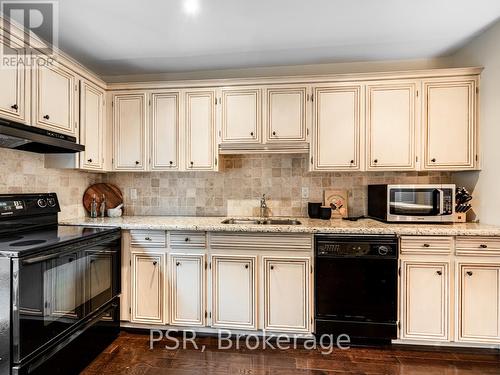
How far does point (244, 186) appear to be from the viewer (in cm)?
298

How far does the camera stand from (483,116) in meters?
2.38

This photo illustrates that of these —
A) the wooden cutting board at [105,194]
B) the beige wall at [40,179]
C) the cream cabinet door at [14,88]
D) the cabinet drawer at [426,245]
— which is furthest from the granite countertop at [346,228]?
the cream cabinet door at [14,88]

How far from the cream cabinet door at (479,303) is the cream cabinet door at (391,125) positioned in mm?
959

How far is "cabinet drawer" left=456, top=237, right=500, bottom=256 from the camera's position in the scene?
6.89 feet

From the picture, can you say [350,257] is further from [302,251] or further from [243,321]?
[243,321]

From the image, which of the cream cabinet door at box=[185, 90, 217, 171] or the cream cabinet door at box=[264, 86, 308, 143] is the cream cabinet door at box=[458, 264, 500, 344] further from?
the cream cabinet door at box=[185, 90, 217, 171]

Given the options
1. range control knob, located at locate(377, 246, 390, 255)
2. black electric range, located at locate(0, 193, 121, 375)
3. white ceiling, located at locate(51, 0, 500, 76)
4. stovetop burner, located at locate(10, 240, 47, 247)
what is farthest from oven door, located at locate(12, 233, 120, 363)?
range control knob, located at locate(377, 246, 390, 255)

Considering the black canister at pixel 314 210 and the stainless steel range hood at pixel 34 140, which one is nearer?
the stainless steel range hood at pixel 34 140

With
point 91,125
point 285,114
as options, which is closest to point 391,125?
point 285,114

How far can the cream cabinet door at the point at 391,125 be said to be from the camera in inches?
98.7

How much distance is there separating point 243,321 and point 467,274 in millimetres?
1770

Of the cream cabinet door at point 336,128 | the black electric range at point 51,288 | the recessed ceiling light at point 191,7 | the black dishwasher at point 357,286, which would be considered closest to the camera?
the black electric range at point 51,288

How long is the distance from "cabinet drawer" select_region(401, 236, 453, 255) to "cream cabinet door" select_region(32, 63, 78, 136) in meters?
2.82

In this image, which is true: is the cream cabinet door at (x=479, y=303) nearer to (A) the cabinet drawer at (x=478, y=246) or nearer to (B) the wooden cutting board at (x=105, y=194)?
(A) the cabinet drawer at (x=478, y=246)
